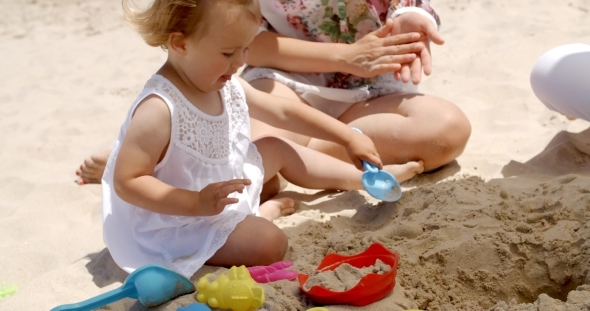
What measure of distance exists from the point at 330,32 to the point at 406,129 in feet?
1.70

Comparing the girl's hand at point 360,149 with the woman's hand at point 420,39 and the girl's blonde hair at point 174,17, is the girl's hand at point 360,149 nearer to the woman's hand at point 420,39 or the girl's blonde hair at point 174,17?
the woman's hand at point 420,39

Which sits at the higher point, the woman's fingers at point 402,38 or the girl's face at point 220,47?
the girl's face at point 220,47

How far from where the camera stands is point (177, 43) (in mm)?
1729

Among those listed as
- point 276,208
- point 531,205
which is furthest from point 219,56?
point 531,205

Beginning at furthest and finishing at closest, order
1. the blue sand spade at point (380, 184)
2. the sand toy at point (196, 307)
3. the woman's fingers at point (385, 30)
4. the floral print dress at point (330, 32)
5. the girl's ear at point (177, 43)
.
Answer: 1. the floral print dress at point (330, 32)
2. the woman's fingers at point (385, 30)
3. the blue sand spade at point (380, 184)
4. the girl's ear at point (177, 43)
5. the sand toy at point (196, 307)

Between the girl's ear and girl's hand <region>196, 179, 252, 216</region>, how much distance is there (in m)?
0.38

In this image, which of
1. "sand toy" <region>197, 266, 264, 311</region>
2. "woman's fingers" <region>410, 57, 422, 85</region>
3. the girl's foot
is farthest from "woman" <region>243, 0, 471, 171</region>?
"sand toy" <region>197, 266, 264, 311</region>


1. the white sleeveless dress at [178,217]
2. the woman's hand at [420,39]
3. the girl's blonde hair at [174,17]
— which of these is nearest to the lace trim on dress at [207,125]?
the white sleeveless dress at [178,217]

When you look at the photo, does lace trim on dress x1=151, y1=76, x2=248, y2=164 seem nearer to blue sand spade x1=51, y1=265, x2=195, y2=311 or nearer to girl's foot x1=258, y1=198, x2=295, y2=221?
girl's foot x1=258, y1=198, x2=295, y2=221

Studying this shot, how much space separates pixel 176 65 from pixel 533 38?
7.21 ft

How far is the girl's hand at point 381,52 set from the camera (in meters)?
2.31

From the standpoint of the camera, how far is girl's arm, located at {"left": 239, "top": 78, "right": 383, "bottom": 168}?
2053 millimetres

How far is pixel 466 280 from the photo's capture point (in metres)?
1.62

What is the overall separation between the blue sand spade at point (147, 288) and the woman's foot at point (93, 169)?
3.23 feet
